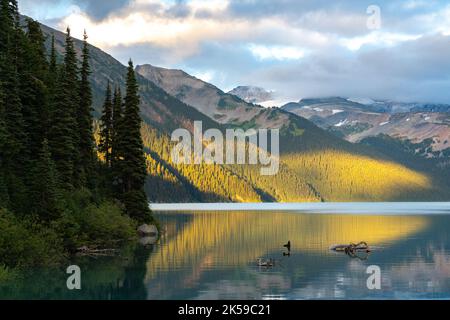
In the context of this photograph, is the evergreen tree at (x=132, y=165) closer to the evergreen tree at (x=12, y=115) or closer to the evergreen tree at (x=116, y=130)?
the evergreen tree at (x=116, y=130)

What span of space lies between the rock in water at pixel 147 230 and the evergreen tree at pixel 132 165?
1.00 metres

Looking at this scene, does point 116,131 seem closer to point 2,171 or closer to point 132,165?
point 132,165

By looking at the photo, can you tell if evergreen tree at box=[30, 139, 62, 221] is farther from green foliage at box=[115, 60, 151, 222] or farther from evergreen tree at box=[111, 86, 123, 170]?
evergreen tree at box=[111, 86, 123, 170]

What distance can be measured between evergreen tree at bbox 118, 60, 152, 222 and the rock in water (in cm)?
100

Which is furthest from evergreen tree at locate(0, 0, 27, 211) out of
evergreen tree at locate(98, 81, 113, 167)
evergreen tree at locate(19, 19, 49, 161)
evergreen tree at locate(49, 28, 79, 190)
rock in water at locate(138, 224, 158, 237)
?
rock in water at locate(138, 224, 158, 237)

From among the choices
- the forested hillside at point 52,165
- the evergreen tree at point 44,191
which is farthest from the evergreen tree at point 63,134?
the evergreen tree at point 44,191

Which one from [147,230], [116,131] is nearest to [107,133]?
[116,131]

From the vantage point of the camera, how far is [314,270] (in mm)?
56969

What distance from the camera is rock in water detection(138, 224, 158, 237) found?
8912 cm

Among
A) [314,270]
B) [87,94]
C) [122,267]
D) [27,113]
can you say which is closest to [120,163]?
[87,94]

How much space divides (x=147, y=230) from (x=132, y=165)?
8.92m

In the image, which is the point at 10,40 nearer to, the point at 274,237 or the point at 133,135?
the point at 133,135

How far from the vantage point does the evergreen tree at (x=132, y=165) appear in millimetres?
87812

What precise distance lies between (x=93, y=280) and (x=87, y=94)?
39806 mm
